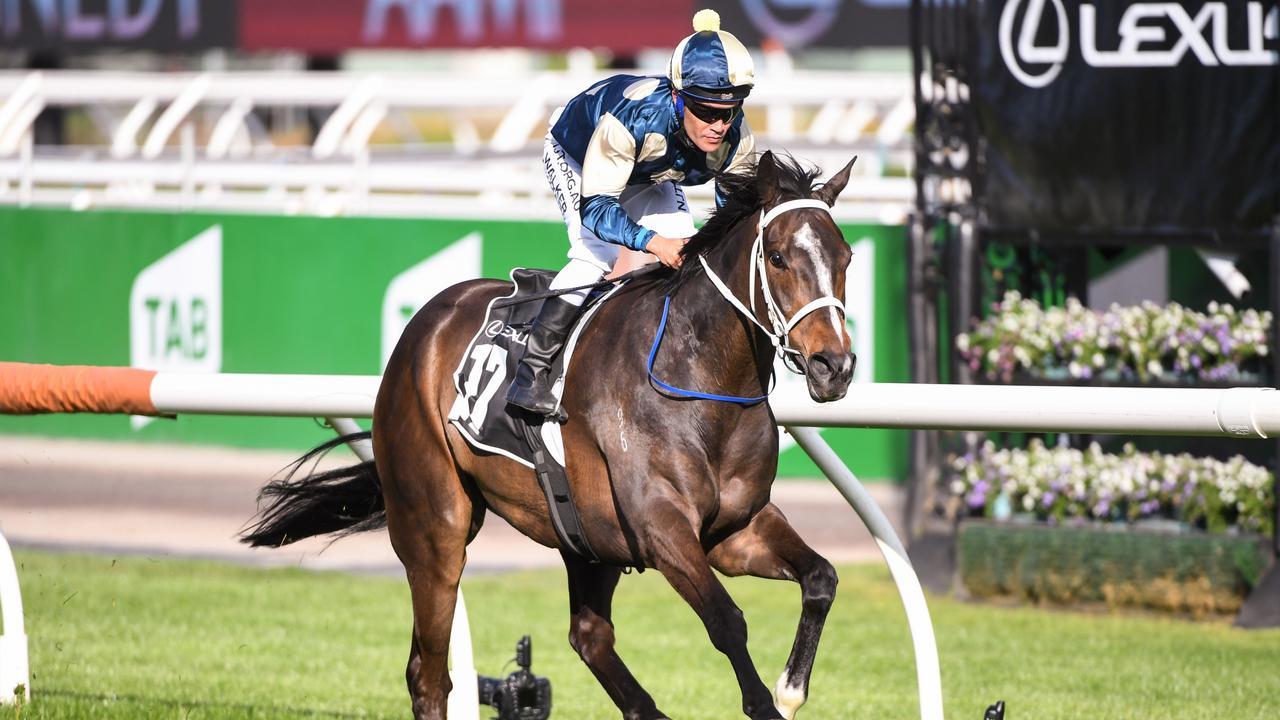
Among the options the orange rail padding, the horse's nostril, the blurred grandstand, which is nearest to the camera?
the horse's nostril

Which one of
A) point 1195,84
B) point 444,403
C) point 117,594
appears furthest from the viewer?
point 117,594

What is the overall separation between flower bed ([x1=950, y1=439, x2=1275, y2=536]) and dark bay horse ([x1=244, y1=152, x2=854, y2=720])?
3.56 m

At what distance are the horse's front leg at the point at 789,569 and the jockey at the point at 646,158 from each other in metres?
0.55

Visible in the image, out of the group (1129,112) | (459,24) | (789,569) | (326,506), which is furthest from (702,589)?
(459,24)

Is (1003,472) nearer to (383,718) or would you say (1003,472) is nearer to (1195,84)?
(1195,84)

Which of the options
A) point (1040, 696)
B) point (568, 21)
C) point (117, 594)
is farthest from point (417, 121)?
point (1040, 696)

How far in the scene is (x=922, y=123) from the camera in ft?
27.7

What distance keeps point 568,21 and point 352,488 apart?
32.6 feet

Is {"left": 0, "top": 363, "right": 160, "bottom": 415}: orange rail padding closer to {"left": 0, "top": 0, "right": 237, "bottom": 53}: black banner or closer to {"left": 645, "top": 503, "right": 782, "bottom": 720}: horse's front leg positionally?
{"left": 645, "top": 503, "right": 782, "bottom": 720}: horse's front leg

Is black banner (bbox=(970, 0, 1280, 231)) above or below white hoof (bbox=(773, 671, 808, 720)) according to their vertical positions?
above

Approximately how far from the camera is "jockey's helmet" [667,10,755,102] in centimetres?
420

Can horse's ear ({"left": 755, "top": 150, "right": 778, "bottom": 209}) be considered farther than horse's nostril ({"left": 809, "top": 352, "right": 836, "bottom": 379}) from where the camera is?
Yes

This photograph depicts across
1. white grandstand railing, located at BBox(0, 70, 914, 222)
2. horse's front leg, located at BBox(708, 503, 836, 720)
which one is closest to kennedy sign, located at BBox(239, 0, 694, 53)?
white grandstand railing, located at BBox(0, 70, 914, 222)

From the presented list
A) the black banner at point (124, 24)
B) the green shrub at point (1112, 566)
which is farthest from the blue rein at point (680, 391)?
the black banner at point (124, 24)
